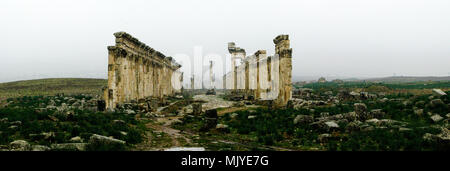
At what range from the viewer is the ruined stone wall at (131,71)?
2384 cm

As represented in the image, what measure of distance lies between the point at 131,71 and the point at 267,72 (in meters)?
14.4

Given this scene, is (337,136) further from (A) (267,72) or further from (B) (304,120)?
(A) (267,72)

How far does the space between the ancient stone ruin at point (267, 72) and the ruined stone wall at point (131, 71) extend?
41.5 ft

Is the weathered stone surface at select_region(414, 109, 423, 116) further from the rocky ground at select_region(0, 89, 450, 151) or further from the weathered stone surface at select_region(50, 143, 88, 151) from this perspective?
the weathered stone surface at select_region(50, 143, 88, 151)

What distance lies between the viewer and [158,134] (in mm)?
14078

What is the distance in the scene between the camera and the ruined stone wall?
23.8 m

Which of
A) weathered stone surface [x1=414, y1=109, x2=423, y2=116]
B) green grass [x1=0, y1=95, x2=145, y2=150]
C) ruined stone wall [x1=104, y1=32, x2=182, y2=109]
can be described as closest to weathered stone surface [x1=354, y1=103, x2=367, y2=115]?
weathered stone surface [x1=414, y1=109, x2=423, y2=116]

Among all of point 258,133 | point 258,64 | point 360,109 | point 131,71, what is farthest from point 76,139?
point 258,64

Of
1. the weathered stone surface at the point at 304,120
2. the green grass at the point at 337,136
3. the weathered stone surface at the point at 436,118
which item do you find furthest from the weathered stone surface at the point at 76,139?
the weathered stone surface at the point at 436,118

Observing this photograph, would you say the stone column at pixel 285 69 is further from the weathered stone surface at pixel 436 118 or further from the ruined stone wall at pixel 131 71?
the ruined stone wall at pixel 131 71

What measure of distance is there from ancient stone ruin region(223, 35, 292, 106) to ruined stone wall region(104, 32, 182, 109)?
12647 millimetres

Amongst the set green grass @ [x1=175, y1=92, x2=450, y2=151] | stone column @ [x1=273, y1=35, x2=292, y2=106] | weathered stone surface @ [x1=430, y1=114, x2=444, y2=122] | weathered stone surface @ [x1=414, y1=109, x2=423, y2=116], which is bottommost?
green grass @ [x1=175, y1=92, x2=450, y2=151]
